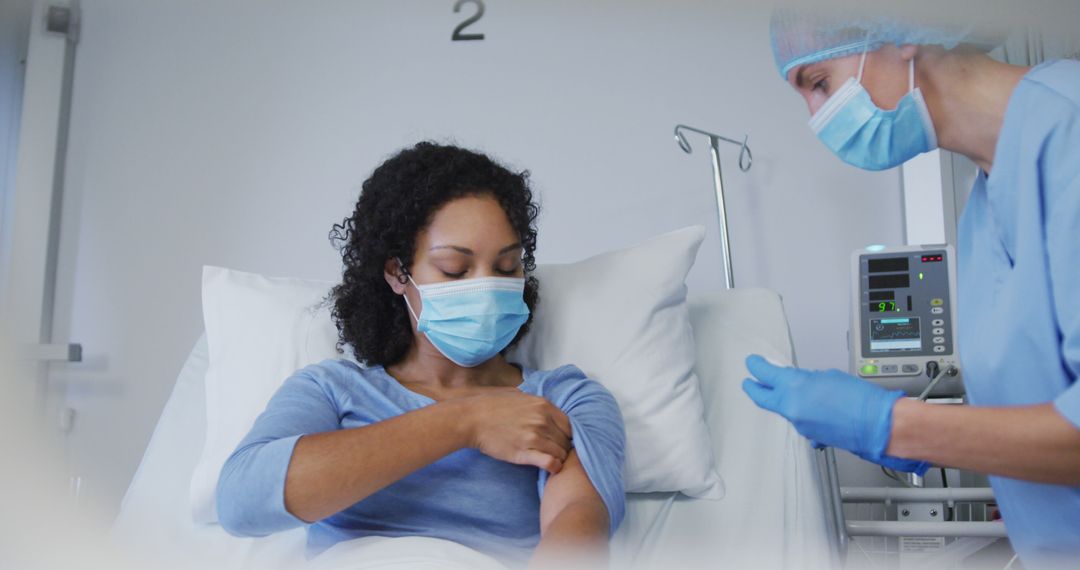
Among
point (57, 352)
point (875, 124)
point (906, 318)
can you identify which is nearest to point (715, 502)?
point (906, 318)

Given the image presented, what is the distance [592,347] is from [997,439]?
82cm

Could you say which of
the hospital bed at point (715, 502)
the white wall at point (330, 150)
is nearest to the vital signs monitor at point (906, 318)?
the hospital bed at point (715, 502)

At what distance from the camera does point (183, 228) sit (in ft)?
7.73

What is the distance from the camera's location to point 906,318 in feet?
5.88

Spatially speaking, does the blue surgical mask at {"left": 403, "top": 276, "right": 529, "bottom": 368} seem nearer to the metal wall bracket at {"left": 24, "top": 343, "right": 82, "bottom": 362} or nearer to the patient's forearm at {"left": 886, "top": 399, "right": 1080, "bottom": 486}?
the patient's forearm at {"left": 886, "top": 399, "right": 1080, "bottom": 486}

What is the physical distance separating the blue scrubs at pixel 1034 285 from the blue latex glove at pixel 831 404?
0.17 meters

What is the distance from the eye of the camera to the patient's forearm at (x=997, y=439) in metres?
0.79

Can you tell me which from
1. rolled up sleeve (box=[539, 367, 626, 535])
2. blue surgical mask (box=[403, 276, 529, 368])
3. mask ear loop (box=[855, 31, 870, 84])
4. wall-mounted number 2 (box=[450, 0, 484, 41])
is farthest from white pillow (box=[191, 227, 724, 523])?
wall-mounted number 2 (box=[450, 0, 484, 41])

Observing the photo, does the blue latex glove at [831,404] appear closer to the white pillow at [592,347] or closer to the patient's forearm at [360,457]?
the patient's forearm at [360,457]

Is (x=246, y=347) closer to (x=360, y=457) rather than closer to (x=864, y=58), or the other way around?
(x=360, y=457)

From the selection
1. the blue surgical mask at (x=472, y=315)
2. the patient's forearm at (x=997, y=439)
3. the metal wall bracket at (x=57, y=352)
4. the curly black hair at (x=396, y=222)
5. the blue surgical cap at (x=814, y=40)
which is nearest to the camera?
the patient's forearm at (x=997, y=439)

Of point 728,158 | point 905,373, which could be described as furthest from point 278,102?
point 905,373

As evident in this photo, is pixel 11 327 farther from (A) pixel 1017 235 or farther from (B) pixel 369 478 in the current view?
(A) pixel 1017 235

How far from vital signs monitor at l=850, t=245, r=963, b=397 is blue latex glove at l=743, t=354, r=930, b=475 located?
2.89ft
